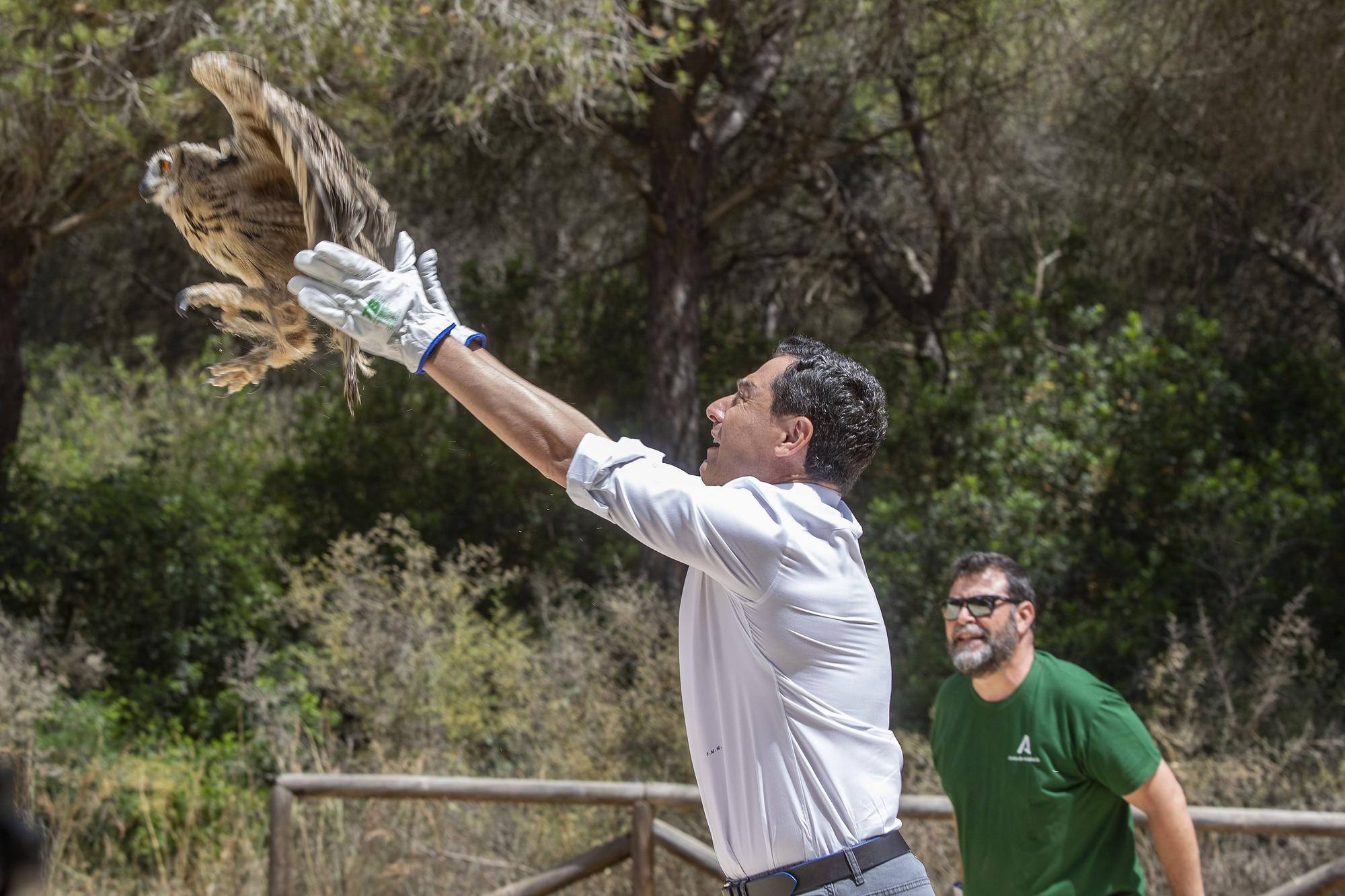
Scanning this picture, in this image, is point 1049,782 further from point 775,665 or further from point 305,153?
point 305,153

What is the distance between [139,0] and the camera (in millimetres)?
6496

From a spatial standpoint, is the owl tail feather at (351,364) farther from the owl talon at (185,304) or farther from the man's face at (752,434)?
the man's face at (752,434)

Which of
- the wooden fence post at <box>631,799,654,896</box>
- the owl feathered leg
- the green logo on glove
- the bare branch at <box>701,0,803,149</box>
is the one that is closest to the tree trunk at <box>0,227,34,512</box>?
the bare branch at <box>701,0,803,149</box>

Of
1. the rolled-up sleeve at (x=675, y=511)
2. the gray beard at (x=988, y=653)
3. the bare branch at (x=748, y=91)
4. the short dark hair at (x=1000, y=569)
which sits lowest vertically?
the gray beard at (x=988, y=653)

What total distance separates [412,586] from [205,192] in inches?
207

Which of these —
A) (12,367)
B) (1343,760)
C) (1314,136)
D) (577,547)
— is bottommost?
(1343,760)

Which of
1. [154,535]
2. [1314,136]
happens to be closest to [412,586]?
[154,535]

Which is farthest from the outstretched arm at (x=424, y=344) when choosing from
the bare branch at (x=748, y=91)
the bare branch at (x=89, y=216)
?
the bare branch at (x=748, y=91)

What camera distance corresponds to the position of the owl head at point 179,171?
7.18 ft

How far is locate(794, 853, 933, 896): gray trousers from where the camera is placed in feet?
6.55

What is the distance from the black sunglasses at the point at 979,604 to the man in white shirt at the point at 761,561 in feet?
3.95

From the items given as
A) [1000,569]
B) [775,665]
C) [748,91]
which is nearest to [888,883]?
[775,665]

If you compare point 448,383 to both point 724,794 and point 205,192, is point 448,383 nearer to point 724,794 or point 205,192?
point 205,192

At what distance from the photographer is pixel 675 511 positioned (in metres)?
1.89
